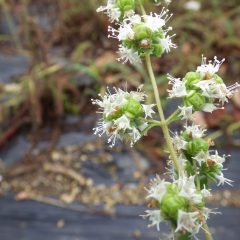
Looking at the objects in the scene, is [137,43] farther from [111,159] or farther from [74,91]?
[74,91]

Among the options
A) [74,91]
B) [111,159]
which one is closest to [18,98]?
[74,91]

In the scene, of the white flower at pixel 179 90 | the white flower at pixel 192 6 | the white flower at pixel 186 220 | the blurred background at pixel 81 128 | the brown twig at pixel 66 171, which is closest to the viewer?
the white flower at pixel 186 220

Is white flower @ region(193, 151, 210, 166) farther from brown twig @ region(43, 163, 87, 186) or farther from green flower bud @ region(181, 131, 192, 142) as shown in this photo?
brown twig @ region(43, 163, 87, 186)

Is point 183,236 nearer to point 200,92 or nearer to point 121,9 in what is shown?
point 200,92

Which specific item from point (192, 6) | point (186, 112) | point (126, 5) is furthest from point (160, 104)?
point (192, 6)

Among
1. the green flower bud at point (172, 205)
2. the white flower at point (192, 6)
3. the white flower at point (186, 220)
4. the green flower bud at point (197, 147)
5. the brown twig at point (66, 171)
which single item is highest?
the white flower at point (192, 6)

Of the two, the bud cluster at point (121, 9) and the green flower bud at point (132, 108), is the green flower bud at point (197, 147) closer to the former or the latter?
the green flower bud at point (132, 108)

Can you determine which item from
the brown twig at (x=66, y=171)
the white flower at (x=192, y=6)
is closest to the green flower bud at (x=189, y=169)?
the brown twig at (x=66, y=171)

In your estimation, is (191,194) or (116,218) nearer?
(191,194)
